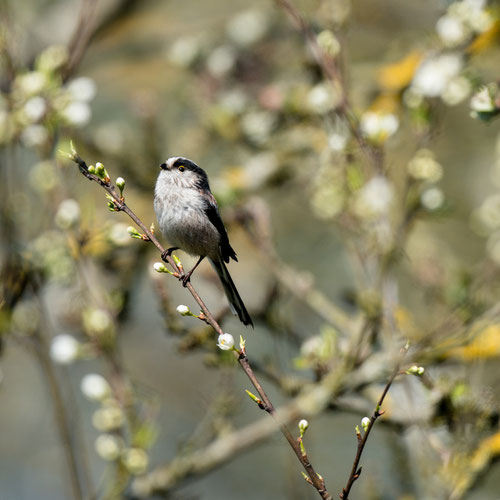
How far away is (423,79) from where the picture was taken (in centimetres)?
344

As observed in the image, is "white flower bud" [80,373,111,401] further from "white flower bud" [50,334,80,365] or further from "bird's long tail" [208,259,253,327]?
"bird's long tail" [208,259,253,327]

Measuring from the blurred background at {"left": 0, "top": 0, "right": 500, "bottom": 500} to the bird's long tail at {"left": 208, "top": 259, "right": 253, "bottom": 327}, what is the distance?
30cm

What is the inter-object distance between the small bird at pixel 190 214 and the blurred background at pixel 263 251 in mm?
557

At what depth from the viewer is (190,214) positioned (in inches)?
107

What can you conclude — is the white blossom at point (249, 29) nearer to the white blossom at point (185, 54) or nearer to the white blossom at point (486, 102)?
the white blossom at point (185, 54)

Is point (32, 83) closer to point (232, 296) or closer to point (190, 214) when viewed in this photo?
point (190, 214)

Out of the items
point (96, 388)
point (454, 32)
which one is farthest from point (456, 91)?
point (96, 388)

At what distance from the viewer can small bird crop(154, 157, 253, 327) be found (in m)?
2.62

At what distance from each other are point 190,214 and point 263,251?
1.27m

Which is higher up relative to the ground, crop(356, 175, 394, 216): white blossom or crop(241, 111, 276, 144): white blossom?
crop(241, 111, 276, 144): white blossom

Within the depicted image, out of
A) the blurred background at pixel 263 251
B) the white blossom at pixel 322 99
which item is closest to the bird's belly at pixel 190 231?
the blurred background at pixel 263 251

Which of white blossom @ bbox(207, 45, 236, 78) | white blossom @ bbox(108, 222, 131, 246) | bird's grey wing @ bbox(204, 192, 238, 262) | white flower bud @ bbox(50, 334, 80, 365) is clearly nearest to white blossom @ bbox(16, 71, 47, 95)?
white blossom @ bbox(108, 222, 131, 246)

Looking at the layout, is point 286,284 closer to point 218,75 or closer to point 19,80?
point 19,80

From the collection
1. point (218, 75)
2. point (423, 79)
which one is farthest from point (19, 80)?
point (218, 75)
